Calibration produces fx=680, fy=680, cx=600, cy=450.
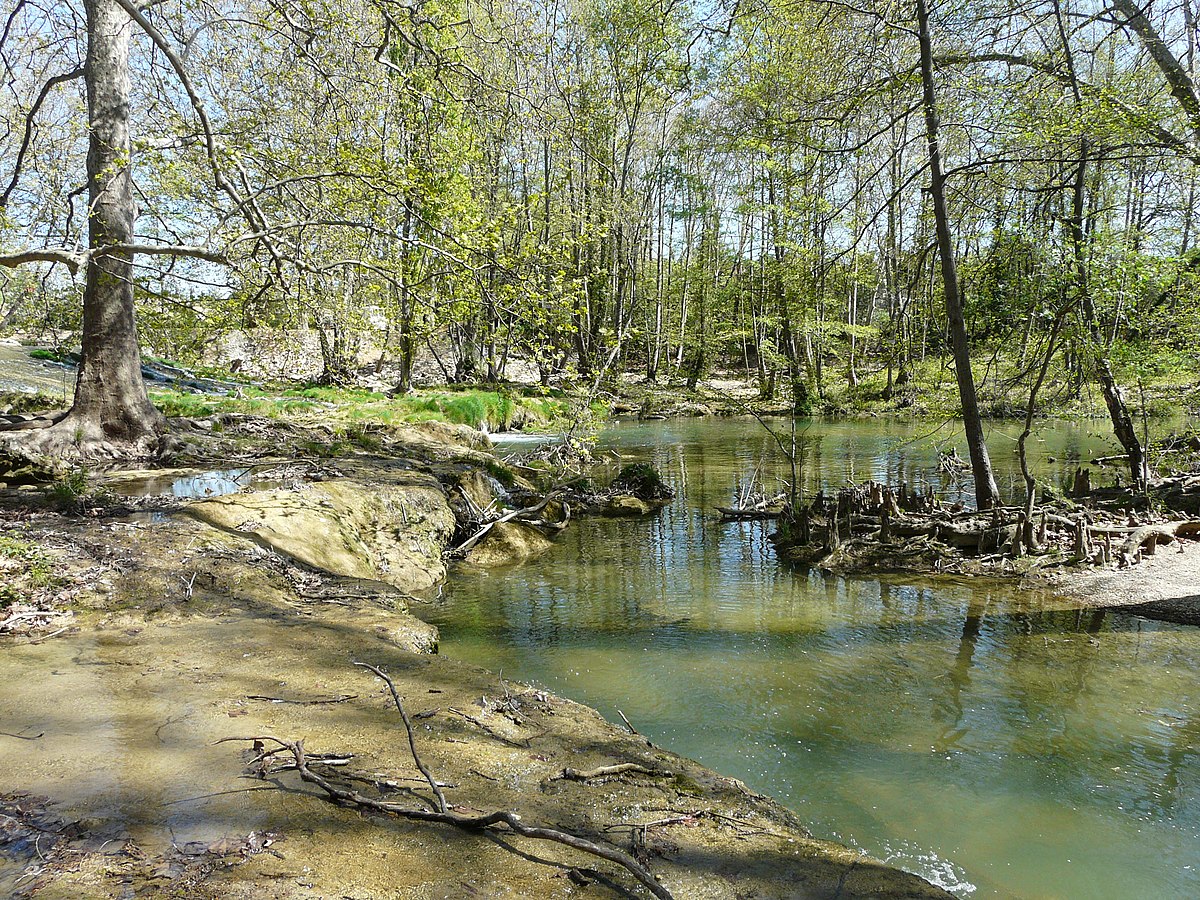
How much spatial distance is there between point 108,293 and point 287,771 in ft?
29.5

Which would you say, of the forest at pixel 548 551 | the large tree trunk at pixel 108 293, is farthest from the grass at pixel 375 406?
the large tree trunk at pixel 108 293

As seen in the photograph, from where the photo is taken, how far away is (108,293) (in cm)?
941

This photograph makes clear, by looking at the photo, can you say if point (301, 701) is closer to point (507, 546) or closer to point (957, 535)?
point (507, 546)

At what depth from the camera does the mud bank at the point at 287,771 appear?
100 inches

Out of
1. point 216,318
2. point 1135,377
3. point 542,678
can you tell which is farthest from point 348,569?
point 1135,377

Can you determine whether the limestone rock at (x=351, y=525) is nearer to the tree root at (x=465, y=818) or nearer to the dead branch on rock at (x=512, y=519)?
the dead branch on rock at (x=512, y=519)

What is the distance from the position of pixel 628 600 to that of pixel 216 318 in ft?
20.3

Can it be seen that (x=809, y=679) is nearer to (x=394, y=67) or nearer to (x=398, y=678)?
(x=398, y=678)

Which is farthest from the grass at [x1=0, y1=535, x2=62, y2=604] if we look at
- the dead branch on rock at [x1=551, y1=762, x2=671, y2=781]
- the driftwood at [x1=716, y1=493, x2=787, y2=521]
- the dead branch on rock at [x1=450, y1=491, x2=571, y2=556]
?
the driftwood at [x1=716, y1=493, x2=787, y2=521]

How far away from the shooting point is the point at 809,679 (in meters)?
6.21

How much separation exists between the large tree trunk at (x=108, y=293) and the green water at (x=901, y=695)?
5.38m

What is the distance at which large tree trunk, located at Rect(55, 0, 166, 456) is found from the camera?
9.12 metres

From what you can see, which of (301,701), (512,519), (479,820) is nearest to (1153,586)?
(512,519)

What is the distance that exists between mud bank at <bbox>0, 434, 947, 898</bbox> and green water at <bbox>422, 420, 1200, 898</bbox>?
1130mm
